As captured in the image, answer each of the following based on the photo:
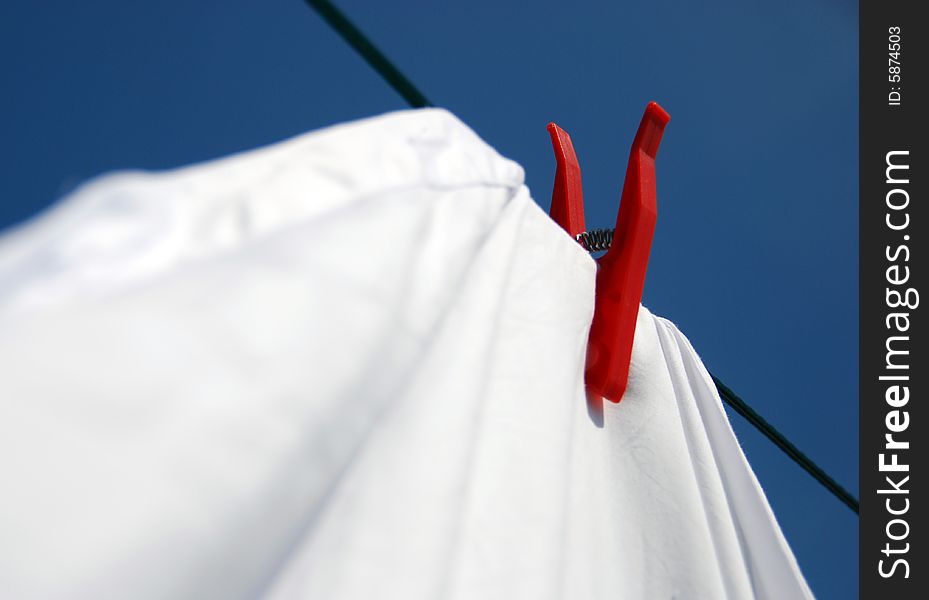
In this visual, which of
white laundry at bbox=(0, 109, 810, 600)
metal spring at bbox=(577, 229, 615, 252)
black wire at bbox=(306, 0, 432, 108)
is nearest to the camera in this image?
white laundry at bbox=(0, 109, 810, 600)

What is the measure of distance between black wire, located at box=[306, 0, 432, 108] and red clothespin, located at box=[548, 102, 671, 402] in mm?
126

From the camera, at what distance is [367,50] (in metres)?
0.25

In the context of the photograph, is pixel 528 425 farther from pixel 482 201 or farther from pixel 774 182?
pixel 774 182

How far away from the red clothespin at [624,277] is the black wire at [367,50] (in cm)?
13

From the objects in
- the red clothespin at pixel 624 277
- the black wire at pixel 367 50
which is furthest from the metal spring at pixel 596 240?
the black wire at pixel 367 50

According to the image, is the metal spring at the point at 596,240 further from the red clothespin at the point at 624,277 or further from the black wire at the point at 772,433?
the black wire at the point at 772,433

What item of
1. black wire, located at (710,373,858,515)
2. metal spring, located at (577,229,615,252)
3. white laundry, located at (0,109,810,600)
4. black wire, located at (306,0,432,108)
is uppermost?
black wire, located at (306,0,432,108)

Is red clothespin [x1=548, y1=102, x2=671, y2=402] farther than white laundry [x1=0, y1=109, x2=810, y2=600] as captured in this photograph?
Yes

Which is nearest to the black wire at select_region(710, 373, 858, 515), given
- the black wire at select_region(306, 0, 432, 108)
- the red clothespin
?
the red clothespin

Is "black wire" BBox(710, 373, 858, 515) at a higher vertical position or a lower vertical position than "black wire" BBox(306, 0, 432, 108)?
lower

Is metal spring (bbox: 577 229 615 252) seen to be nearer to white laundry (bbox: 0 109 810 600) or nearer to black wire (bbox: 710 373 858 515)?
white laundry (bbox: 0 109 810 600)

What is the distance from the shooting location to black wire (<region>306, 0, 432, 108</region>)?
0.23m

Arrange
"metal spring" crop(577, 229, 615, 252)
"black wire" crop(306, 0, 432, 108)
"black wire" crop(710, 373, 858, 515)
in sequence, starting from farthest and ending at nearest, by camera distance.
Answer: "black wire" crop(710, 373, 858, 515) < "metal spring" crop(577, 229, 615, 252) < "black wire" crop(306, 0, 432, 108)
